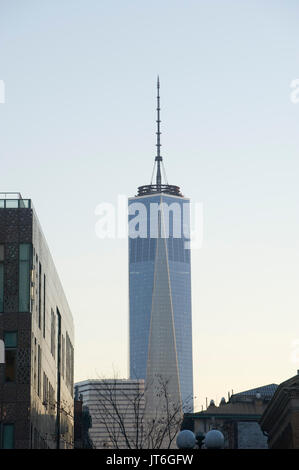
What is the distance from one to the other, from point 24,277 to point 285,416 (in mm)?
19040

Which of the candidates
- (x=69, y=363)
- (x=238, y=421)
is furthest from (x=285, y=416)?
(x=238, y=421)

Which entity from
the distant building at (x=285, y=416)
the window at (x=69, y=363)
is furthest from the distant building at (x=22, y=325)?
the window at (x=69, y=363)

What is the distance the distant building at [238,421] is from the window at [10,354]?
30597 millimetres

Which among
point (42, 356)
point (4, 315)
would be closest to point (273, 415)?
point (42, 356)

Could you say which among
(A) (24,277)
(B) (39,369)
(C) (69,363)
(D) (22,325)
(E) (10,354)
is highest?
(C) (69,363)

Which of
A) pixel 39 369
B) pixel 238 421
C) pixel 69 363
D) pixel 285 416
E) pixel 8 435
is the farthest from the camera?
pixel 238 421

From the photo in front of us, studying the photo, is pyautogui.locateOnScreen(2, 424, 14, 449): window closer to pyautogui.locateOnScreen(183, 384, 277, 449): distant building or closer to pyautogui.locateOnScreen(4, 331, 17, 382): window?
pyautogui.locateOnScreen(4, 331, 17, 382): window

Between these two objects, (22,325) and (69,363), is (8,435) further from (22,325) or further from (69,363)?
(69,363)

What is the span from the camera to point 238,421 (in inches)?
4380

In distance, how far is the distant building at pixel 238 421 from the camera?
10944cm

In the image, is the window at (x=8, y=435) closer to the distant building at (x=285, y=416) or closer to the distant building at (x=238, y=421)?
the distant building at (x=285, y=416)
